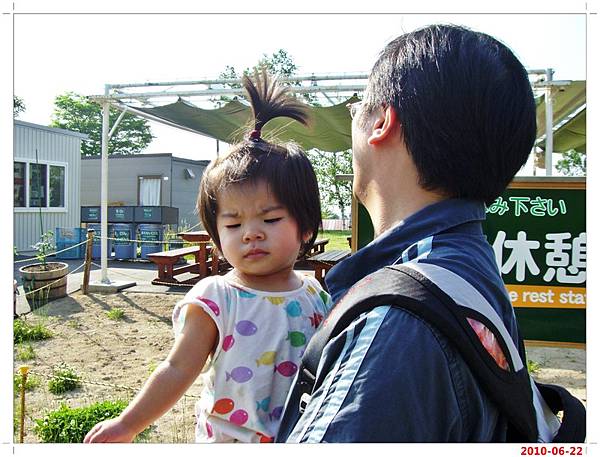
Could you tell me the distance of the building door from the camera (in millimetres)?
17594

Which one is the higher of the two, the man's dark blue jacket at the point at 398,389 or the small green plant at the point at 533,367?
the man's dark blue jacket at the point at 398,389

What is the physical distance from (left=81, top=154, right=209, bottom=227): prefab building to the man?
16.9 m

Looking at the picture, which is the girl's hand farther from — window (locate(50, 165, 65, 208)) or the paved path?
window (locate(50, 165, 65, 208))

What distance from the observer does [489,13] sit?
4.80ft

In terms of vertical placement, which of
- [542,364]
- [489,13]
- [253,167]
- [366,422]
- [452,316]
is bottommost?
[542,364]

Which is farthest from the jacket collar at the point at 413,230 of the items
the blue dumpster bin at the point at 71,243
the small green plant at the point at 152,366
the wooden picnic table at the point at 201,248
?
the blue dumpster bin at the point at 71,243

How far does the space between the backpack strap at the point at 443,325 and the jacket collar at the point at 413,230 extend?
106mm

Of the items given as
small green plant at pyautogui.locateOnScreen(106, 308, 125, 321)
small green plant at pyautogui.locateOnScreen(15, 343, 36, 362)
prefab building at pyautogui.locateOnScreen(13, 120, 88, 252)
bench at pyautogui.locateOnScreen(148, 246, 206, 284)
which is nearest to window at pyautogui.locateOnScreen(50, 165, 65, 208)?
prefab building at pyautogui.locateOnScreen(13, 120, 88, 252)

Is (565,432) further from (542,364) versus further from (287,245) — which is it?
(542,364)

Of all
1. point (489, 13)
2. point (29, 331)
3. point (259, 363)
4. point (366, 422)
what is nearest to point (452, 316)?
point (366, 422)

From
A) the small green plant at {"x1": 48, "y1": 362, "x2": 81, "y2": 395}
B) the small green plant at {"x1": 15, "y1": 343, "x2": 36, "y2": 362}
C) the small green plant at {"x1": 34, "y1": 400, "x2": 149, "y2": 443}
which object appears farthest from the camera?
the small green plant at {"x1": 15, "y1": 343, "x2": 36, "y2": 362}

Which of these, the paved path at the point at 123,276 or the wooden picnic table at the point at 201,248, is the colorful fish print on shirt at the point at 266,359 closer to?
the paved path at the point at 123,276

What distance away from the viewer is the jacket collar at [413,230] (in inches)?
29.6
